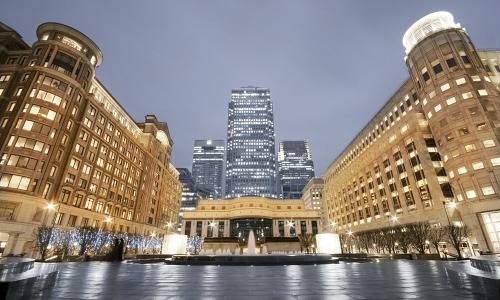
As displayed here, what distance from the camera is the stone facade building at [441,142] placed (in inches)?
1983

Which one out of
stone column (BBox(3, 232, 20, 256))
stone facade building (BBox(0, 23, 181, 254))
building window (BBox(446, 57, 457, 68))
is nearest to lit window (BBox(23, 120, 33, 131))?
stone facade building (BBox(0, 23, 181, 254))

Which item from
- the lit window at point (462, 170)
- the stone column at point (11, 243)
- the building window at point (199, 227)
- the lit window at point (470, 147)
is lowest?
the stone column at point (11, 243)

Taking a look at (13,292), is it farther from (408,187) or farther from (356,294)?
(408,187)

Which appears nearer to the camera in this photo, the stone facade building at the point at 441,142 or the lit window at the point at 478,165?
the stone facade building at the point at 441,142

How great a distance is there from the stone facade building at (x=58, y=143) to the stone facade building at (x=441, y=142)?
246 feet

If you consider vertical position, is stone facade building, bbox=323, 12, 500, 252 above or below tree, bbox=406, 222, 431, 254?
above

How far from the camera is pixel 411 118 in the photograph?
224ft

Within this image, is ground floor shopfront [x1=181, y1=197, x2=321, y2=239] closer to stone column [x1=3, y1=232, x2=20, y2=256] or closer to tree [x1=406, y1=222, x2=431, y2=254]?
tree [x1=406, y1=222, x2=431, y2=254]

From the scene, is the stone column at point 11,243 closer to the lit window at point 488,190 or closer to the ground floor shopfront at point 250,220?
the ground floor shopfront at point 250,220

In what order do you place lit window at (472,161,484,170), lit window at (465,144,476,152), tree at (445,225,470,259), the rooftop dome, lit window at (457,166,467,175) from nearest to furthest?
tree at (445,225,470,259) → lit window at (472,161,484,170) → lit window at (465,144,476,152) → lit window at (457,166,467,175) → the rooftop dome

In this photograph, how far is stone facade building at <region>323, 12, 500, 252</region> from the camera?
165ft

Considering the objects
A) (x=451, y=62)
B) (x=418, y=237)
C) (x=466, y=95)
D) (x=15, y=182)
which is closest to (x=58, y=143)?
(x=15, y=182)

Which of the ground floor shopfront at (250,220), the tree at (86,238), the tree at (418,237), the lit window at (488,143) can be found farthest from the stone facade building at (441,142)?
the tree at (86,238)

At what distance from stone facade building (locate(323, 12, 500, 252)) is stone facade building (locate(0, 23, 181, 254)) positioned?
75.1 meters
